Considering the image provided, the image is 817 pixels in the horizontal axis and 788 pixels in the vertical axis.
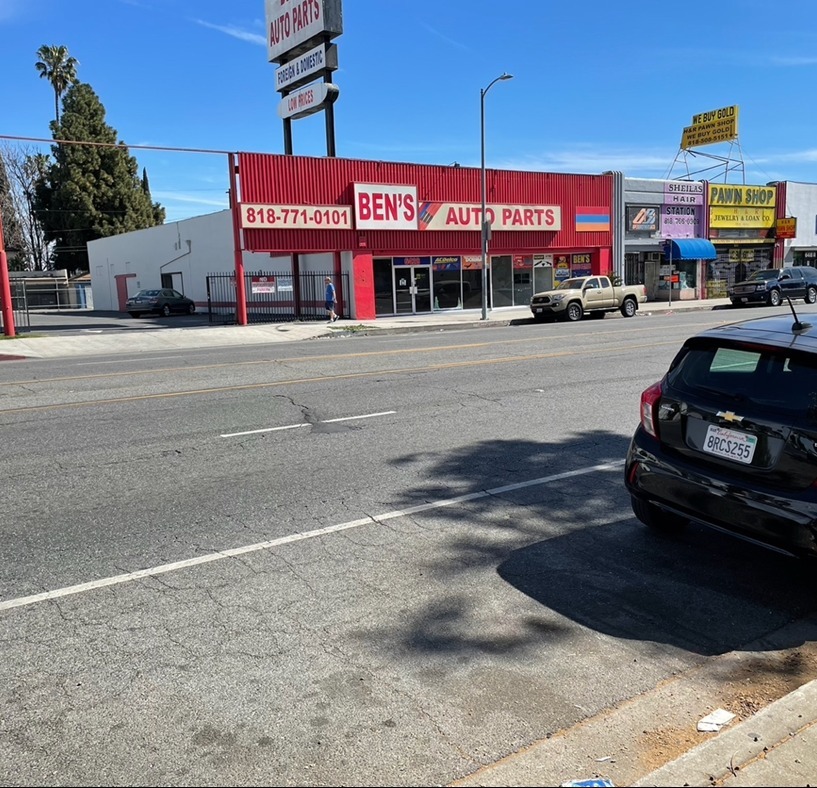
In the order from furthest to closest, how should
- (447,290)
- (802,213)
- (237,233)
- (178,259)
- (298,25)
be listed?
(802,213), (178,259), (447,290), (298,25), (237,233)

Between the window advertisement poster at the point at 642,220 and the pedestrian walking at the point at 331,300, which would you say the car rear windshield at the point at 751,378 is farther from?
the window advertisement poster at the point at 642,220

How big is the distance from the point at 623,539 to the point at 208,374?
9.77m

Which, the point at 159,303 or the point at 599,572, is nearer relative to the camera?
the point at 599,572

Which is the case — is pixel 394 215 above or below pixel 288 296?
above

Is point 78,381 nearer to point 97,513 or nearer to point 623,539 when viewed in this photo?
point 97,513

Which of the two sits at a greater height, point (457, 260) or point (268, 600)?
point (457, 260)

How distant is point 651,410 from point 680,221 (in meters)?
38.1

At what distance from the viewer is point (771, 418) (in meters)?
3.99

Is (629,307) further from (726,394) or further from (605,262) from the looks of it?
(726,394)

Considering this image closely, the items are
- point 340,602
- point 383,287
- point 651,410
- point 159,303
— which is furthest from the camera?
point 159,303

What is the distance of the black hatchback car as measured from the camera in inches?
150

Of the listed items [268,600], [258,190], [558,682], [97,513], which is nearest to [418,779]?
[558,682]

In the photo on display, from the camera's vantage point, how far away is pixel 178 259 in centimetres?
4172

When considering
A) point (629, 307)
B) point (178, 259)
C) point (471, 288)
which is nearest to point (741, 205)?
point (629, 307)
